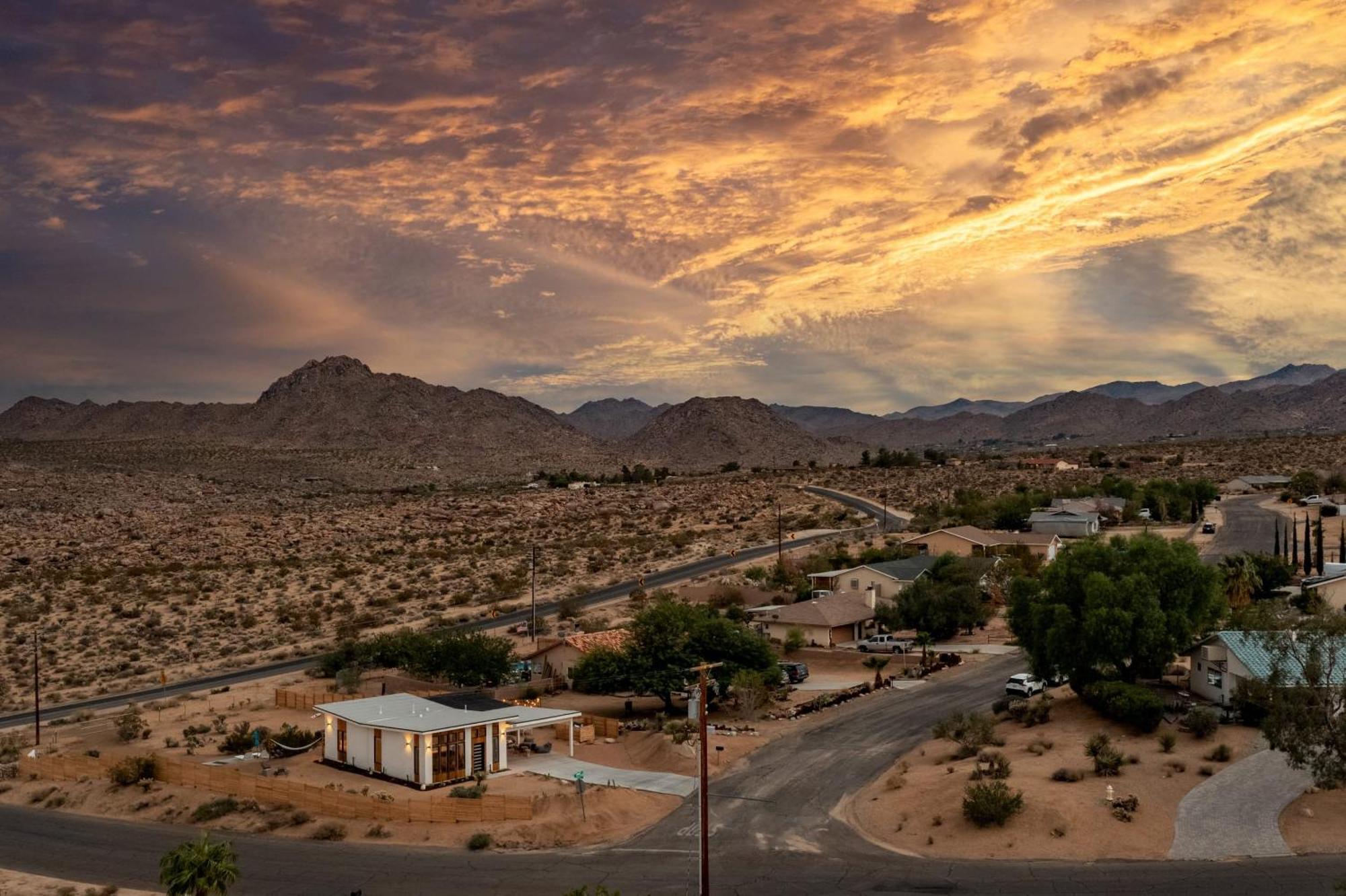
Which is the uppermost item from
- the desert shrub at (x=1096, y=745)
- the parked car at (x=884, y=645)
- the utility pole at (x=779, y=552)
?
the utility pole at (x=779, y=552)

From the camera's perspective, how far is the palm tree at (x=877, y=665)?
53.9m

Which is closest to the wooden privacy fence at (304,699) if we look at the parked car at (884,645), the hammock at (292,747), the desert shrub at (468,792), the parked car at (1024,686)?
the hammock at (292,747)

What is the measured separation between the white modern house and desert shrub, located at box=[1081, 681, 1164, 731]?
67.4 feet

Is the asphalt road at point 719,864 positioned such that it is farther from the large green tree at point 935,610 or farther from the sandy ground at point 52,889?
the large green tree at point 935,610

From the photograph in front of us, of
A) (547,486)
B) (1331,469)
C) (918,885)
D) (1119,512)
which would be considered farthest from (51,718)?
(1331,469)

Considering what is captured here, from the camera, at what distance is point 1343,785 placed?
31516mm

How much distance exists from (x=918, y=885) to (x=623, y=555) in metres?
69.0

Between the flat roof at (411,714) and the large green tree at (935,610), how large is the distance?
27.7 meters

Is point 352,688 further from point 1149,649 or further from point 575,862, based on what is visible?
point 1149,649

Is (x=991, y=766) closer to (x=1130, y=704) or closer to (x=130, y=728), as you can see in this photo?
(x=1130, y=704)

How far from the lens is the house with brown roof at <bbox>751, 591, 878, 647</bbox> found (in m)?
62.3

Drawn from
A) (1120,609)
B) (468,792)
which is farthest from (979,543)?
(468,792)

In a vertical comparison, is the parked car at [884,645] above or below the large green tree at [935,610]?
below

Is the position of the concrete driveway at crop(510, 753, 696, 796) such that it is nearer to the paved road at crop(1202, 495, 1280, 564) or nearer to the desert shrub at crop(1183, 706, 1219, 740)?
the desert shrub at crop(1183, 706, 1219, 740)
